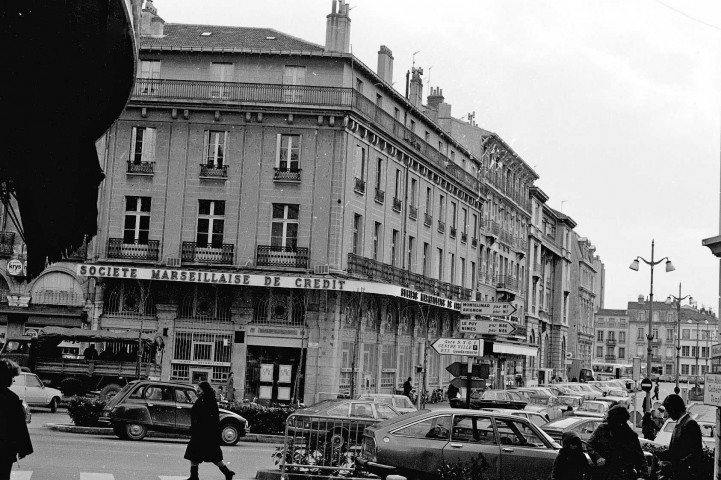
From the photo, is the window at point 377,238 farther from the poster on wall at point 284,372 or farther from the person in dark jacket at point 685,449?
the person in dark jacket at point 685,449

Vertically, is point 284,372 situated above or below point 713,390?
below

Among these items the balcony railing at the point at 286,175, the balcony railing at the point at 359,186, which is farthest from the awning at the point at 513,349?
the balcony railing at the point at 286,175

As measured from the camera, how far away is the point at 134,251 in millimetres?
39938

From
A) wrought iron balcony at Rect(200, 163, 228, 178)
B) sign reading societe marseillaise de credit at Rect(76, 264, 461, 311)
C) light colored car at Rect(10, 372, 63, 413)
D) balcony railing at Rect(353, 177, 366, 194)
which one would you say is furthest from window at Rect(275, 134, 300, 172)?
light colored car at Rect(10, 372, 63, 413)

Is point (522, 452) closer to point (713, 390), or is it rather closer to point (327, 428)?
Result: point (327, 428)

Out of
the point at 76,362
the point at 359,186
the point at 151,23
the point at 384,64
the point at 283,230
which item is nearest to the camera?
the point at 76,362

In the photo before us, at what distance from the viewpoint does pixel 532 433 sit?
14.8 meters

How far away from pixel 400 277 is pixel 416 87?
13954mm

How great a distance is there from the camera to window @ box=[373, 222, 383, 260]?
44312 millimetres

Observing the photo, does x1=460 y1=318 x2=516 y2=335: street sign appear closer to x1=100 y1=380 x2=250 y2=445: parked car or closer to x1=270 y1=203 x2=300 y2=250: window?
x1=100 y1=380 x2=250 y2=445: parked car

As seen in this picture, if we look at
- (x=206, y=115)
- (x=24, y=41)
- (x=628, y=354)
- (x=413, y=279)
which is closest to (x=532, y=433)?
(x=24, y=41)

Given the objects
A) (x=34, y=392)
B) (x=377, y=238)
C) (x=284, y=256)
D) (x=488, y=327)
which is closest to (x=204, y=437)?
(x=488, y=327)

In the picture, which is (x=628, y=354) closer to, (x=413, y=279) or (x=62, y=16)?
(x=413, y=279)

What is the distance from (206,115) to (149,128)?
2427mm
